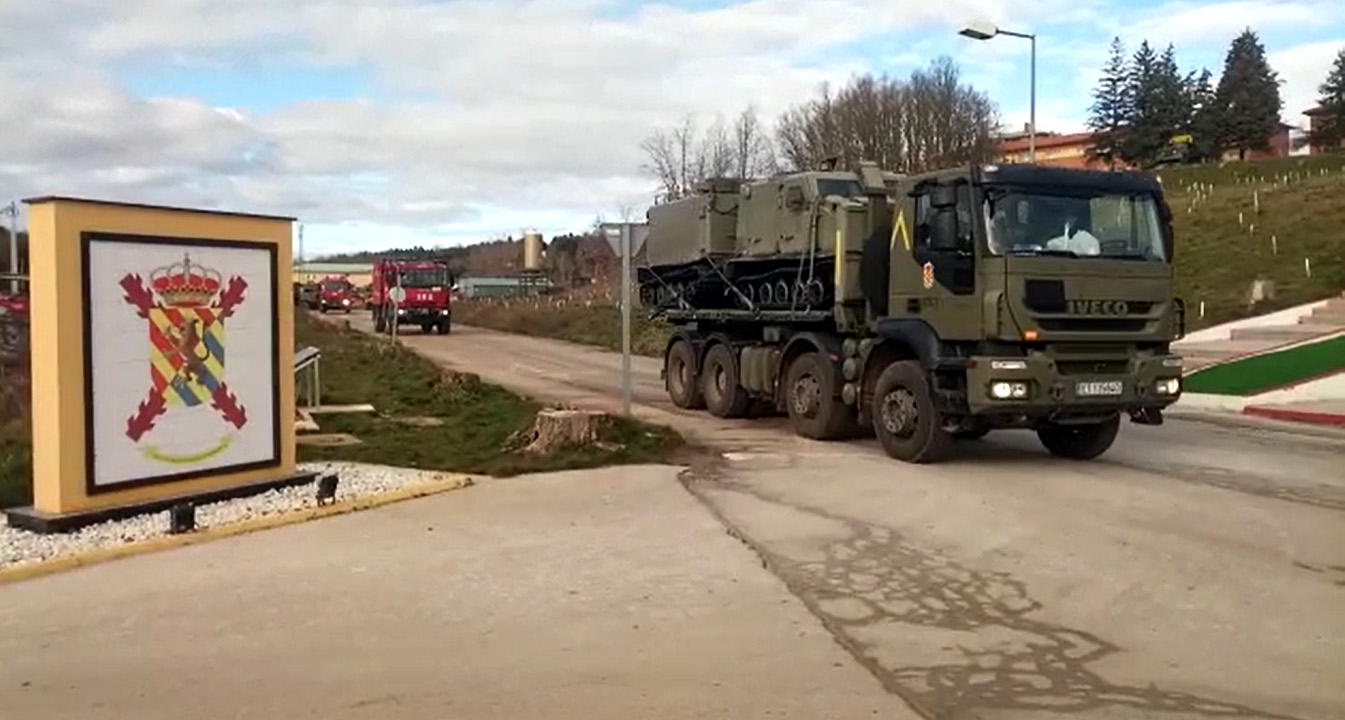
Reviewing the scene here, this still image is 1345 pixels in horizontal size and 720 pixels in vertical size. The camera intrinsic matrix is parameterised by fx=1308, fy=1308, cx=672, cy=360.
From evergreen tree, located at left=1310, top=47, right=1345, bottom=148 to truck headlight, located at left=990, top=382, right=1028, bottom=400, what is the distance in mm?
80121

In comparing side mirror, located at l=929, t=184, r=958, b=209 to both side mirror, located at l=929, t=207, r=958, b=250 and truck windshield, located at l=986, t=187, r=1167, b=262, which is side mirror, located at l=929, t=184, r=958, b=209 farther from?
truck windshield, located at l=986, t=187, r=1167, b=262

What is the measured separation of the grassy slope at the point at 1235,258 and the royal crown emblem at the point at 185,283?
1430 cm

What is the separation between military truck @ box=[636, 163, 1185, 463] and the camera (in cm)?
1196

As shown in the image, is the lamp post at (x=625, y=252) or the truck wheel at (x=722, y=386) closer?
the lamp post at (x=625, y=252)

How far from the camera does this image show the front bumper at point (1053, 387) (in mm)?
11859

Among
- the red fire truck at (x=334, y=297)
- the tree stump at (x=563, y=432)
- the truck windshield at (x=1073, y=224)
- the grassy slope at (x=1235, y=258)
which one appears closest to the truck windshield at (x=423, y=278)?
the grassy slope at (x=1235, y=258)

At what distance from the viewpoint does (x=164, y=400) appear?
10.2 metres

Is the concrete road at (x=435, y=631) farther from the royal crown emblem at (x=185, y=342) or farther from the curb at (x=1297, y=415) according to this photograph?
the curb at (x=1297, y=415)

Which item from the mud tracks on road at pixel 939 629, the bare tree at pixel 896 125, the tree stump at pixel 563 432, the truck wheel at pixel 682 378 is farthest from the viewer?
the bare tree at pixel 896 125

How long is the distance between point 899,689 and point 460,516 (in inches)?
203

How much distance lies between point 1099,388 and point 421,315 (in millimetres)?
36960

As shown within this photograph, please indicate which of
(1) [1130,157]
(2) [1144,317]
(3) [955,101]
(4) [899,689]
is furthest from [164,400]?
(1) [1130,157]

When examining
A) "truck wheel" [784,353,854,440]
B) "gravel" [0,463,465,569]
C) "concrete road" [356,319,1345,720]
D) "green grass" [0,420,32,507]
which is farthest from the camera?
"truck wheel" [784,353,854,440]

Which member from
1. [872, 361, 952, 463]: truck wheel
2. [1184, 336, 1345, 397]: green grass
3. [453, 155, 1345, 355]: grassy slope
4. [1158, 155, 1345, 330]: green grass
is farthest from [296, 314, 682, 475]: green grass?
[1158, 155, 1345, 330]: green grass
